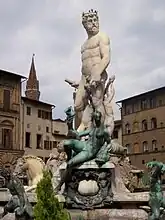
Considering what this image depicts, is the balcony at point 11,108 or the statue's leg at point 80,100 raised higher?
the balcony at point 11,108

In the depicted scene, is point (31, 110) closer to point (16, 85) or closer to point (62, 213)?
point (16, 85)

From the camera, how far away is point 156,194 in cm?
848

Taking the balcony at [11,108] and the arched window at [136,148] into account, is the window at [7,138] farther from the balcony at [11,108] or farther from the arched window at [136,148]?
the arched window at [136,148]

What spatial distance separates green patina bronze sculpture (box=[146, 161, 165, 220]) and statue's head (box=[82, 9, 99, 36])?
6003 millimetres

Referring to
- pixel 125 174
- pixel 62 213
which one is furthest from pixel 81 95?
pixel 62 213

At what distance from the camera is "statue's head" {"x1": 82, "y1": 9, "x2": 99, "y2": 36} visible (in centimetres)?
1391

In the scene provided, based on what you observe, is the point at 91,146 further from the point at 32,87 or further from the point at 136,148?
the point at 32,87

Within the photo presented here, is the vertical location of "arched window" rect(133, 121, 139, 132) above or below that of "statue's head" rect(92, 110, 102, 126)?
above

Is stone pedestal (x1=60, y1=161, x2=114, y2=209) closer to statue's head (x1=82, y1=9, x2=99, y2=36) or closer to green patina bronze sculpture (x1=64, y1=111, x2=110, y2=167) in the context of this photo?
green patina bronze sculpture (x1=64, y1=111, x2=110, y2=167)

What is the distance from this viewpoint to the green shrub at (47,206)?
6.40m

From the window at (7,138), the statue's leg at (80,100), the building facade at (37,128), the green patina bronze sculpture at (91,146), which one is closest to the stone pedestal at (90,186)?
the green patina bronze sculpture at (91,146)

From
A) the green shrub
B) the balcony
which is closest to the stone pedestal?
the green shrub

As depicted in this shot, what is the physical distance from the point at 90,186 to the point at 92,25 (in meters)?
5.06

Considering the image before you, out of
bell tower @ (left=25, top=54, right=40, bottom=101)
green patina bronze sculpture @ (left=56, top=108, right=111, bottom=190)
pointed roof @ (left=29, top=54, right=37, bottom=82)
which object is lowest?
green patina bronze sculpture @ (left=56, top=108, right=111, bottom=190)
